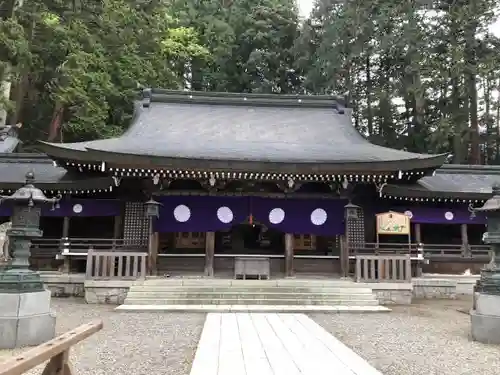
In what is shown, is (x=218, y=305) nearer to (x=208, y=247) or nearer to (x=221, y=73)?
(x=208, y=247)

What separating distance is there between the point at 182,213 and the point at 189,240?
1806 millimetres

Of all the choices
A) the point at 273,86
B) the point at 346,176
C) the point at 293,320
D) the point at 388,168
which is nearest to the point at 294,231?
the point at 346,176

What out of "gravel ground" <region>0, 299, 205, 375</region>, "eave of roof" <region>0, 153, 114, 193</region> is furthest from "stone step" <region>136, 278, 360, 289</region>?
"eave of roof" <region>0, 153, 114, 193</region>

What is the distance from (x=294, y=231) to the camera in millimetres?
11836

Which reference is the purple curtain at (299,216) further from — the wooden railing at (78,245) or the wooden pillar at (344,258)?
the wooden railing at (78,245)

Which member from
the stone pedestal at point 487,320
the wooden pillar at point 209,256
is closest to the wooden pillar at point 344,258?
the wooden pillar at point 209,256

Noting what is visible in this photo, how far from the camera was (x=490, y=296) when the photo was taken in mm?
6328

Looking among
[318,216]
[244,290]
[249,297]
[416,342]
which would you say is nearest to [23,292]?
[249,297]

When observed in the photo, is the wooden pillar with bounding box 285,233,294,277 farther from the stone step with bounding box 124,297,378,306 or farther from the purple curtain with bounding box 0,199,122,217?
the purple curtain with bounding box 0,199,122,217

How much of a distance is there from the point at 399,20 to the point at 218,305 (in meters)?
21.1

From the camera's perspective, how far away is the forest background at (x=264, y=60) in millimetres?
18422

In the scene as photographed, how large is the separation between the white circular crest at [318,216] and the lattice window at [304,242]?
4.72 feet

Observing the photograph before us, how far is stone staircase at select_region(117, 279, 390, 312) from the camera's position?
29.5 feet

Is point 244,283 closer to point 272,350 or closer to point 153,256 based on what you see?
point 153,256
